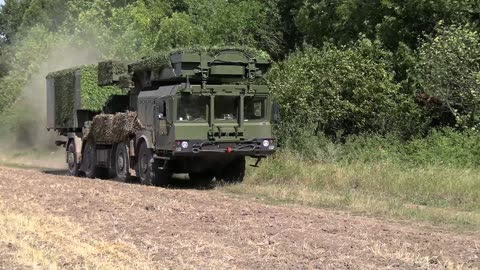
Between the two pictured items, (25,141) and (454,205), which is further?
(25,141)

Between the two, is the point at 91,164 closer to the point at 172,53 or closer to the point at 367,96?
the point at 172,53

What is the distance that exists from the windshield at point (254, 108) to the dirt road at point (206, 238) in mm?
3958

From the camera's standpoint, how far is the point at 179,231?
10094mm

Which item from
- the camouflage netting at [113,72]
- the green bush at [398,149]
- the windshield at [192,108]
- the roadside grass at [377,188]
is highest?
the camouflage netting at [113,72]

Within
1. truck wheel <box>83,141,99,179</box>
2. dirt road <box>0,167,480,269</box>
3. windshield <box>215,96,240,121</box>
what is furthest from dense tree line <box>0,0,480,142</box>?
dirt road <box>0,167,480,269</box>

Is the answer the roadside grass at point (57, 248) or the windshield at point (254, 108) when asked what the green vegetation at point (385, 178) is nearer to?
the windshield at point (254, 108)

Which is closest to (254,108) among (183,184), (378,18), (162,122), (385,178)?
(162,122)

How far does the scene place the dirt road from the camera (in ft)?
26.4

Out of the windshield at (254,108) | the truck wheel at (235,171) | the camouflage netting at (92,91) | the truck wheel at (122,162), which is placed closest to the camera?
the windshield at (254,108)

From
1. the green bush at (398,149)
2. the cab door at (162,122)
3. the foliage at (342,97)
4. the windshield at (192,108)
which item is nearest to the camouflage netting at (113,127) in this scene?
the cab door at (162,122)

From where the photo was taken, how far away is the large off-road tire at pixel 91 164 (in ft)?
73.5

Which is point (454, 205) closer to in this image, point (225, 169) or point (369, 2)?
point (225, 169)

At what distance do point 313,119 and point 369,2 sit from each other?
28.5 ft

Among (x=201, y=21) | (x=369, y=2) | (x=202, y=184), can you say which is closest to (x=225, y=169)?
(x=202, y=184)
